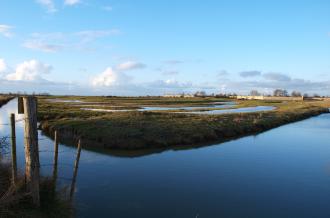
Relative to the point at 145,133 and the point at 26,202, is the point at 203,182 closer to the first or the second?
the point at 26,202

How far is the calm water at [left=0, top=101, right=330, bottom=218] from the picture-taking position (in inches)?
599

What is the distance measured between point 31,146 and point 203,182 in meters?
11.3

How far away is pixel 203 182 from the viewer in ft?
63.4

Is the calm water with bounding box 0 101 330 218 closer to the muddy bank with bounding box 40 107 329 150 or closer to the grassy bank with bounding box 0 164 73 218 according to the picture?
the muddy bank with bounding box 40 107 329 150

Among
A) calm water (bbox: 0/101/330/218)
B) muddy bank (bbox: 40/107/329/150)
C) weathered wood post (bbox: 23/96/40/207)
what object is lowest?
calm water (bbox: 0/101/330/218)

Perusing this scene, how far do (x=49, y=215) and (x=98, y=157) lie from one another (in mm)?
14814

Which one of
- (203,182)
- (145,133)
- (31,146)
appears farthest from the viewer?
(145,133)

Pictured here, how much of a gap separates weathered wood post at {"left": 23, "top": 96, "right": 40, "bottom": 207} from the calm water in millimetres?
4296

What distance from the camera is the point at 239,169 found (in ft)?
74.5

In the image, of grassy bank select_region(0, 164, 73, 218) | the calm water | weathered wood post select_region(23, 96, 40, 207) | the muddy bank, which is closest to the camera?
grassy bank select_region(0, 164, 73, 218)

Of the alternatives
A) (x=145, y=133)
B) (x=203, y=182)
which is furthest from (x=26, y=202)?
(x=145, y=133)

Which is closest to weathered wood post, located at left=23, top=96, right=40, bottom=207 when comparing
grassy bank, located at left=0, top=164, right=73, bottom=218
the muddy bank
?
grassy bank, located at left=0, top=164, right=73, bottom=218

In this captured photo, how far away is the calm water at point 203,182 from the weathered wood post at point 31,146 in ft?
14.1

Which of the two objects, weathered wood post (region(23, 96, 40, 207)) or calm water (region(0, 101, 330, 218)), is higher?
weathered wood post (region(23, 96, 40, 207))
